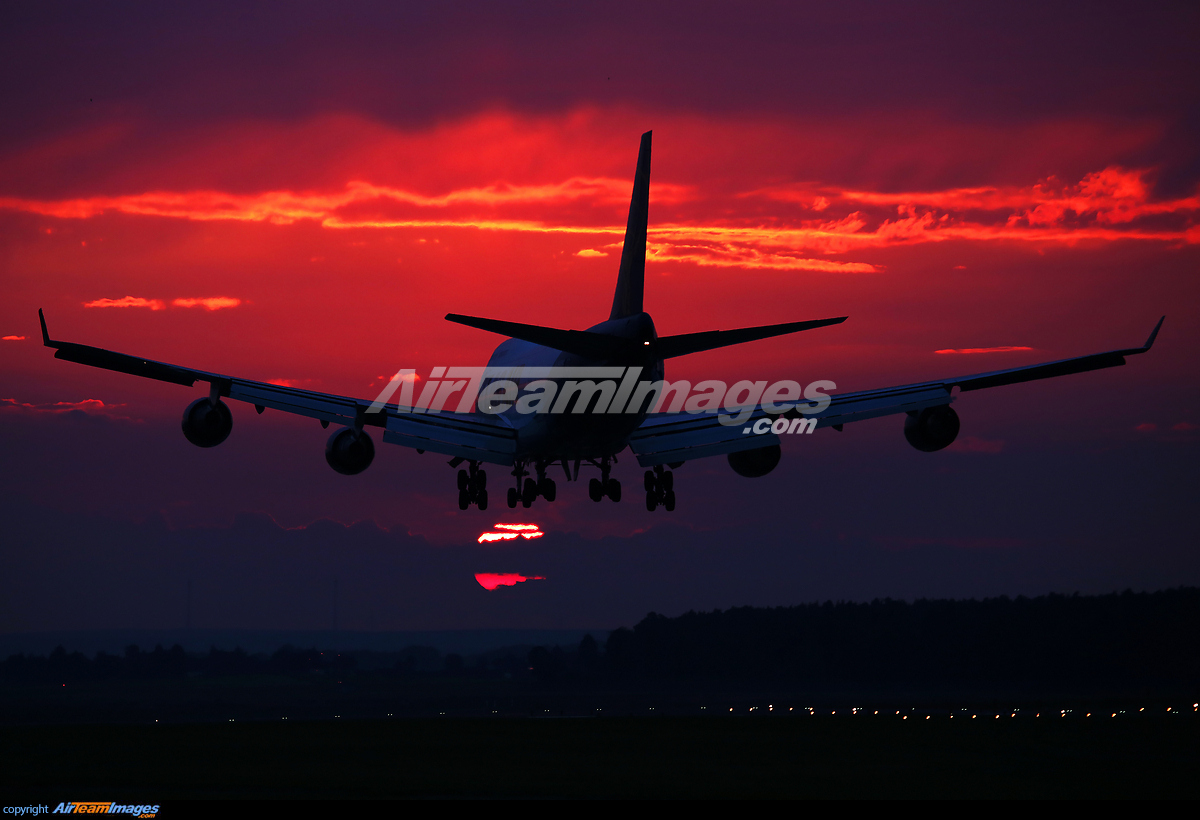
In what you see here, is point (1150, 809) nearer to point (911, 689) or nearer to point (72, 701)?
point (911, 689)

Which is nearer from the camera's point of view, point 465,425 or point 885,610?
point 465,425

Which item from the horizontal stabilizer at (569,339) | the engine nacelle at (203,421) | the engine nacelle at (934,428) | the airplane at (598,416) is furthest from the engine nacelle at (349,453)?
the engine nacelle at (934,428)

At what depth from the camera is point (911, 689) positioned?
429 ft

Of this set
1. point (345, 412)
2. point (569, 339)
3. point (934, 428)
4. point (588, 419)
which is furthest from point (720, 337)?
point (345, 412)

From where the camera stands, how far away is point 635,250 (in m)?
48.5

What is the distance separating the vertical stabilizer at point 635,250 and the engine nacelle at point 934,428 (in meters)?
11.8

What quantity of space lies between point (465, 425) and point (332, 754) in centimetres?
2409

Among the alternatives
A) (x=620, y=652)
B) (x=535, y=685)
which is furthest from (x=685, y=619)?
(x=535, y=685)

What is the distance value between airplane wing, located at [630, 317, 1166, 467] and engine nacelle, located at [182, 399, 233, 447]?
1606cm

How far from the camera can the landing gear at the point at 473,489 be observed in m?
51.8

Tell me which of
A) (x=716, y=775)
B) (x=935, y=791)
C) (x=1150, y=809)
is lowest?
(x=1150, y=809)

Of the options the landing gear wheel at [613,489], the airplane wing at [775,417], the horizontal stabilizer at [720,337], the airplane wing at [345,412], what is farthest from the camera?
the landing gear wheel at [613,489]

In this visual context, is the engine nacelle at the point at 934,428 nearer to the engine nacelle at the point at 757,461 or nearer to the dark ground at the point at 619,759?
the engine nacelle at the point at 757,461

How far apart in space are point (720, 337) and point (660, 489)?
1291 cm
